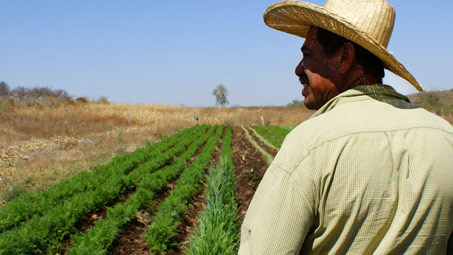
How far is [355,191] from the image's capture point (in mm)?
1110

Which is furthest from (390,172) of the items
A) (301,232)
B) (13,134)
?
(13,134)

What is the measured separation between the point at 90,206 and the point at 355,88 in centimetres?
631

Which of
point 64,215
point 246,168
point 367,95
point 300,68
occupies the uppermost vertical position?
point 300,68

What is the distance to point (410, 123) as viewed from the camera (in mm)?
1208

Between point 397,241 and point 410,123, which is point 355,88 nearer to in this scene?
point 410,123

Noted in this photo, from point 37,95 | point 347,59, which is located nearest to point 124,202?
point 347,59

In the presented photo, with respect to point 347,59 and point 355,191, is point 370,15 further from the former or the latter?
point 355,191

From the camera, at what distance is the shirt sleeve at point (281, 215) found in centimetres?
111

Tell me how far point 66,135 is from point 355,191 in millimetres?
23946

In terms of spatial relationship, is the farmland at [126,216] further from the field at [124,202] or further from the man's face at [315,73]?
the man's face at [315,73]

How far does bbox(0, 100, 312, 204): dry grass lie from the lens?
33.5ft

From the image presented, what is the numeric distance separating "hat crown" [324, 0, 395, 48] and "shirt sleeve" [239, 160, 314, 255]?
2.06ft

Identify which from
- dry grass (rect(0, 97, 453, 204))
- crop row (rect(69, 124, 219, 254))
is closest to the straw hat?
crop row (rect(69, 124, 219, 254))

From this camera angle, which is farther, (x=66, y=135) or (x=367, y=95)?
(x=66, y=135)
